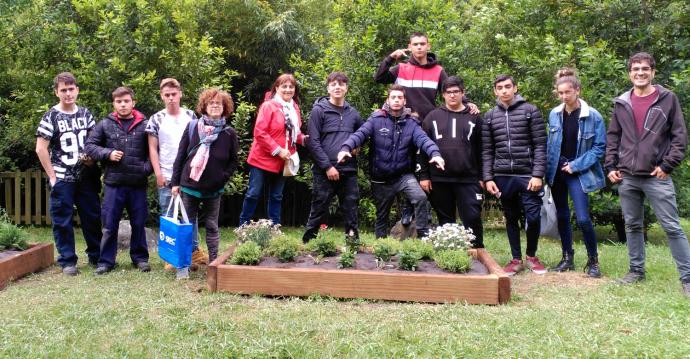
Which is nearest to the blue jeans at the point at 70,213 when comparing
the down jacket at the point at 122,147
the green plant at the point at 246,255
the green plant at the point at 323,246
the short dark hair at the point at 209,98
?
the down jacket at the point at 122,147

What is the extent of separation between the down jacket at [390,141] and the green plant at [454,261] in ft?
4.04

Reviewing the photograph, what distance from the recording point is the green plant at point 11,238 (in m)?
6.07

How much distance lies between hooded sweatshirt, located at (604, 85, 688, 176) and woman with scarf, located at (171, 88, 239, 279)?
3.71 meters

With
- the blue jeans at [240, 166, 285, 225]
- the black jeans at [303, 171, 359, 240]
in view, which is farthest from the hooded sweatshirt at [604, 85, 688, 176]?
the blue jeans at [240, 166, 285, 225]

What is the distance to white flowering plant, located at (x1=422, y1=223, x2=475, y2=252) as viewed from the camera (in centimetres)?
535

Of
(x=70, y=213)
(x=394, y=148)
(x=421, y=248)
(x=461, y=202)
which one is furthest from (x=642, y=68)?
(x=70, y=213)

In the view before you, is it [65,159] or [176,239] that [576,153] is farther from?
[65,159]

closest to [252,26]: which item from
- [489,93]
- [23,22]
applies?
[23,22]

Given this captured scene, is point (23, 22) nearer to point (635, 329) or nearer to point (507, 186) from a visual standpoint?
point (507, 186)

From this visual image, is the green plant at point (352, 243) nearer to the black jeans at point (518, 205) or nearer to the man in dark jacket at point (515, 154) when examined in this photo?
the man in dark jacket at point (515, 154)

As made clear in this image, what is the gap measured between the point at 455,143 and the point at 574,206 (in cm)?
132

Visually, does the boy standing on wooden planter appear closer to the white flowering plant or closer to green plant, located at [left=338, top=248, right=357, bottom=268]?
green plant, located at [left=338, top=248, right=357, bottom=268]

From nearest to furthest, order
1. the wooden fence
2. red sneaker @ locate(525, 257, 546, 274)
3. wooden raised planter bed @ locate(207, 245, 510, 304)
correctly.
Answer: wooden raised planter bed @ locate(207, 245, 510, 304), red sneaker @ locate(525, 257, 546, 274), the wooden fence

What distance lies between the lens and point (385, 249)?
A: 17.2 ft
